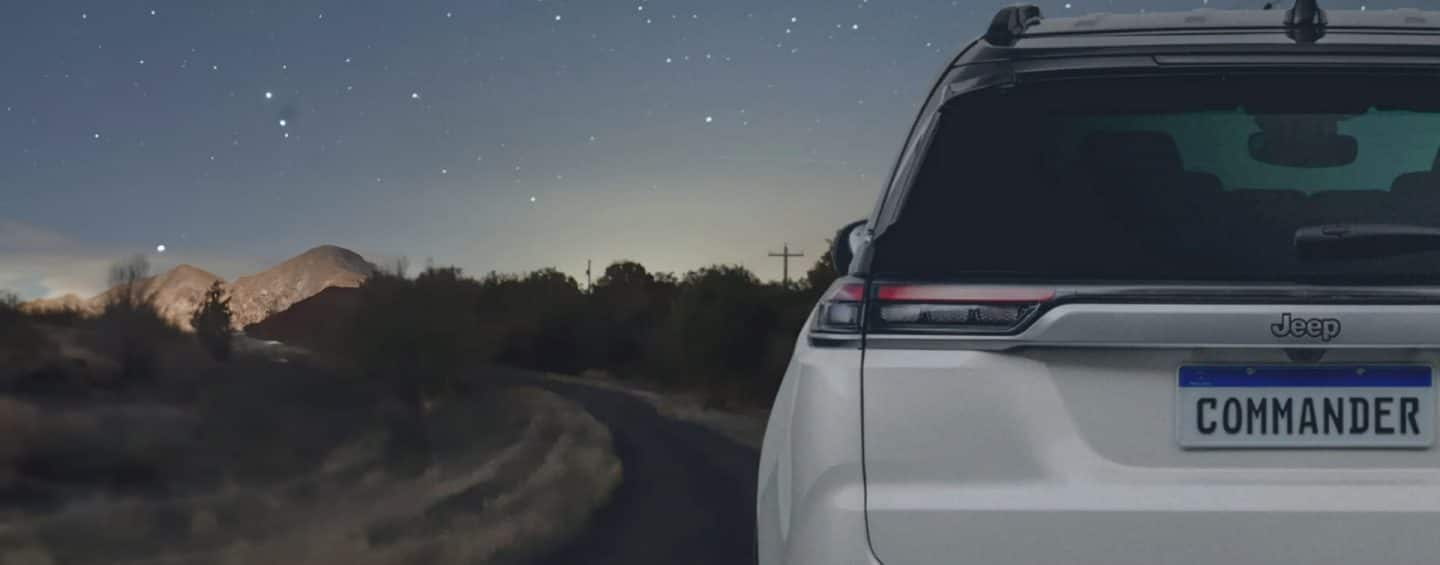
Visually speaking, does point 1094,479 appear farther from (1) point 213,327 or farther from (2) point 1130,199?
(1) point 213,327

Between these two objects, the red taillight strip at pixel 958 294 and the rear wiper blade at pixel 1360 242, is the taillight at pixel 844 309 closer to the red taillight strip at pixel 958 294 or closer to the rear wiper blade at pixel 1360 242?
the red taillight strip at pixel 958 294

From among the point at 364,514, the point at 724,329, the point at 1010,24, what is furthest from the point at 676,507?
the point at 724,329

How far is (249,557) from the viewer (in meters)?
20.0

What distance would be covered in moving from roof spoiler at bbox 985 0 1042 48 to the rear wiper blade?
0.72 metres

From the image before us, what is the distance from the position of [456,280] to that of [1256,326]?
83306 millimetres

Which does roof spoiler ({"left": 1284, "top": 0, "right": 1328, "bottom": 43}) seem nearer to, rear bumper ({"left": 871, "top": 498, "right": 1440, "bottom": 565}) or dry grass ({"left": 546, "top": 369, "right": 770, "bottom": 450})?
rear bumper ({"left": 871, "top": 498, "right": 1440, "bottom": 565})

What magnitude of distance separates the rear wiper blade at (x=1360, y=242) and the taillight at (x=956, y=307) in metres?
0.43

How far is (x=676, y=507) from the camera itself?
837 inches

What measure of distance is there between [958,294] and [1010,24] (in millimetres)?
731

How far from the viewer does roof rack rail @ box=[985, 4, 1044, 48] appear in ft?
10.4

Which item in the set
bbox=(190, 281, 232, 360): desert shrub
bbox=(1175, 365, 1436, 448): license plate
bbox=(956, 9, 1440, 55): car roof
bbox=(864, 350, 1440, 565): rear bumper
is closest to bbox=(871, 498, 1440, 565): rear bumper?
bbox=(864, 350, 1440, 565): rear bumper

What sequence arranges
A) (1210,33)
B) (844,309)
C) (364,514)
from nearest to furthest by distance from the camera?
1. (844,309)
2. (1210,33)
3. (364,514)

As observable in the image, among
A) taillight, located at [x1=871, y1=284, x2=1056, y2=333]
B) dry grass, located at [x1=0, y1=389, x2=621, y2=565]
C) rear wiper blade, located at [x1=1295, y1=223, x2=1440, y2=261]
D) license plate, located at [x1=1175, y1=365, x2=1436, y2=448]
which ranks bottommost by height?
dry grass, located at [x1=0, y1=389, x2=621, y2=565]

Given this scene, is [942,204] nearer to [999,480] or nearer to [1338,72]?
[999,480]
